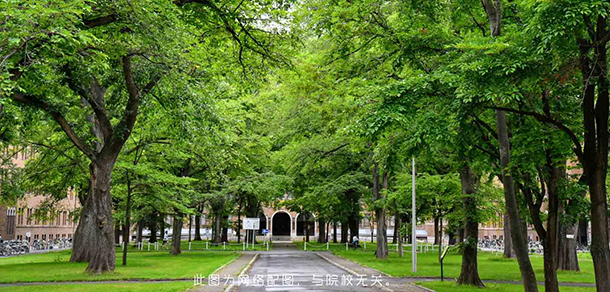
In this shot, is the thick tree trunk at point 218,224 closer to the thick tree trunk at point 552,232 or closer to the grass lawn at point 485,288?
the grass lawn at point 485,288

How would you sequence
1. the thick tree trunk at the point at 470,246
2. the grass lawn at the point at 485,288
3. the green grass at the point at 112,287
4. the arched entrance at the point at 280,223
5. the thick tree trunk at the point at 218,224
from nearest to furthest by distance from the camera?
the green grass at the point at 112,287, the grass lawn at the point at 485,288, the thick tree trunk at the point at 470,246, the thick tree trunk at the point at 218,224, the arched entrance at the point at 280,223

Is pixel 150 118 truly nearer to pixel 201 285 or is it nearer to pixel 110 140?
pixel 110 140

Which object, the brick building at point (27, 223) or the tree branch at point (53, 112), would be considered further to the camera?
the brick building at point (27, 223)

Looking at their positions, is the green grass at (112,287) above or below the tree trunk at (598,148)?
below

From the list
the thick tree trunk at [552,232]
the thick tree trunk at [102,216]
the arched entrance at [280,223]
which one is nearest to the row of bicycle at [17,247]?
the thick tree trunk at [102,216]

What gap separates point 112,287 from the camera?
51.6 feet

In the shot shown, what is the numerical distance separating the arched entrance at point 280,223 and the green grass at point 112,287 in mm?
74020

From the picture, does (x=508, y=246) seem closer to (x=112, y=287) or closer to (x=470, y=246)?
(x=470, y=246)

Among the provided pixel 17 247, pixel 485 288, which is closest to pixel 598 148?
pixel 485 288

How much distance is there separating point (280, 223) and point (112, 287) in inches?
2972

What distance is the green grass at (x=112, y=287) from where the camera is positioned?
49.4 ft

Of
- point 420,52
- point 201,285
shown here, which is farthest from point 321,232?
point 420,52

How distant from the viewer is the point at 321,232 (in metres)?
62.5

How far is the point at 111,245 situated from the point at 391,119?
14.4 m
